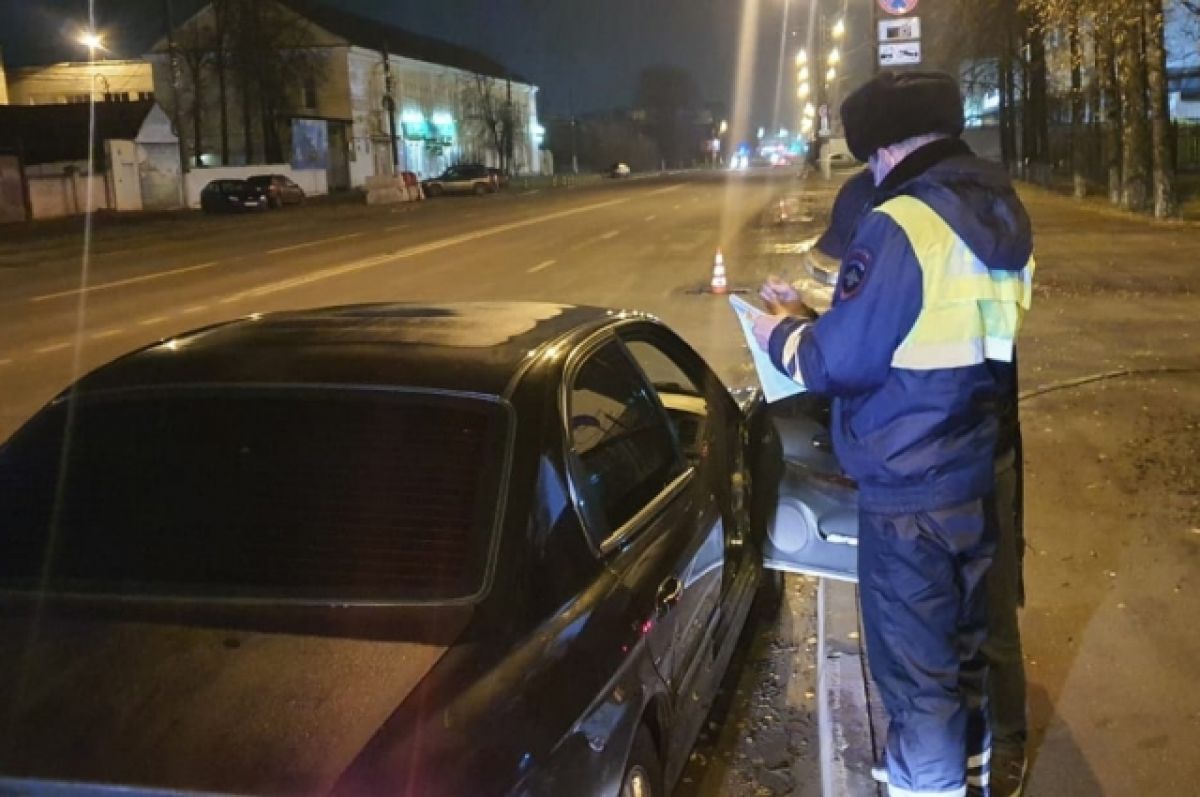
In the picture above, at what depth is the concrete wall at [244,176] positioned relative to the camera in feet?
163

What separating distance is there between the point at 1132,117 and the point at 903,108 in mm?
24244

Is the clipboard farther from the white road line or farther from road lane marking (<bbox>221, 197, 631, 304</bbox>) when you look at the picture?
the white road line

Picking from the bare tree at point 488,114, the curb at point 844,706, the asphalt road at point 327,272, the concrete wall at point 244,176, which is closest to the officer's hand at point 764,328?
the curb at point 844,706

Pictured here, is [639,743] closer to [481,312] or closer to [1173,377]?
[481,312]

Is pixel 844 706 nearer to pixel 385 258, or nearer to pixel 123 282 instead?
pixel 123 282

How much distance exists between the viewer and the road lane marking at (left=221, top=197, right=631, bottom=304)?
15.9 meters

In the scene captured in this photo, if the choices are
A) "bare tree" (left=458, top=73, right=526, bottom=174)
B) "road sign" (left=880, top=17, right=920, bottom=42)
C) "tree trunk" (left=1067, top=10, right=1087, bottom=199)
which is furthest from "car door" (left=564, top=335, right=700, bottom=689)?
"bare tree" (left=458, top=73, right=526, bottom=174)

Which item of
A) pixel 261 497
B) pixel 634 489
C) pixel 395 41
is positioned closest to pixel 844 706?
pixel 634 489

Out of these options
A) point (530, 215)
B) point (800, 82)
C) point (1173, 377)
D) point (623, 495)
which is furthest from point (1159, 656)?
point (800, 82)

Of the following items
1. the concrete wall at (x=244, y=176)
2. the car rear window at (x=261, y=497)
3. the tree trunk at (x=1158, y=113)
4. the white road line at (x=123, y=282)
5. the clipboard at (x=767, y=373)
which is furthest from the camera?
the concrete wall at (x=244, y=176)

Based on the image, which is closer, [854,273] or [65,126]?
[854,273]

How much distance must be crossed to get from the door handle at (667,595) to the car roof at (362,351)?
0.63m

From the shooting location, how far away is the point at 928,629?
2.86 meters

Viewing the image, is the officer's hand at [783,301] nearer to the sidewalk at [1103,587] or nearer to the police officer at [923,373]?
the police officer at [923,373]
